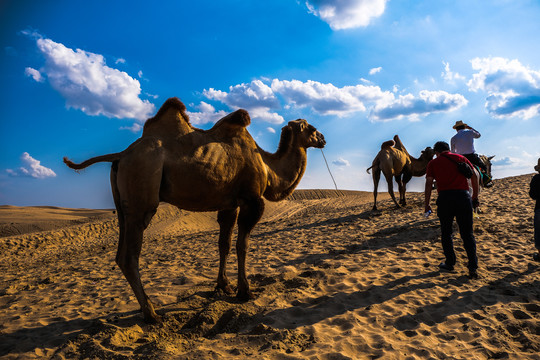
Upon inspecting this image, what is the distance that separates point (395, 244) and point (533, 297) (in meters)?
3.62

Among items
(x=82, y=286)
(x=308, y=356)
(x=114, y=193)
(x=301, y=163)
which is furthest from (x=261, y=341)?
(x=82, y=286)

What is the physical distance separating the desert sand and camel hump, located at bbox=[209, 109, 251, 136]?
8.31 feet

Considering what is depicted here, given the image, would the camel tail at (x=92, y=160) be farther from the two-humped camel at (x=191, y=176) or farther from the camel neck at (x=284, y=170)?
the camel neck at (x=284, y=170)

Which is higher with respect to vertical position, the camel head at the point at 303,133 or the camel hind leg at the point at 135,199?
the camel head at the point at 303,133

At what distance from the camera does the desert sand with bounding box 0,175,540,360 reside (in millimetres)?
3658

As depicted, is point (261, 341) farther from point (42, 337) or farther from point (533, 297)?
point (533, 297)

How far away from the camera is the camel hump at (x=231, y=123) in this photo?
4992mm

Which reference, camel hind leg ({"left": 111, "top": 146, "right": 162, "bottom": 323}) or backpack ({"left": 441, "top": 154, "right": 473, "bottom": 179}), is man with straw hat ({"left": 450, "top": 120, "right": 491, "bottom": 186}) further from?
camel hind leg ({"left": 111, "top": 146, "right": 162, "bottom": 323})

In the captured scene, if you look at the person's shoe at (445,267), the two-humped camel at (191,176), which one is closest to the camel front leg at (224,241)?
the two-humped camel at (191,176)

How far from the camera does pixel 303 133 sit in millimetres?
5965

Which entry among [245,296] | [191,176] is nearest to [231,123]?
[191,176]

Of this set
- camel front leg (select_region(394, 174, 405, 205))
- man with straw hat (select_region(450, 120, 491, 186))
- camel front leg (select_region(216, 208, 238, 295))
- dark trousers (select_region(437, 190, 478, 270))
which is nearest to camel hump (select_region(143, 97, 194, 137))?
camel front leg (select_region(216, 208, 238, 295))

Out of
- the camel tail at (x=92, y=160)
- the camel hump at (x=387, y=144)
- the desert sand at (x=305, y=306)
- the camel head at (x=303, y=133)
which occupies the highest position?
the camel hump at (x=387, y=144)

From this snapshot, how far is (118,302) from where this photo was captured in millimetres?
5324
